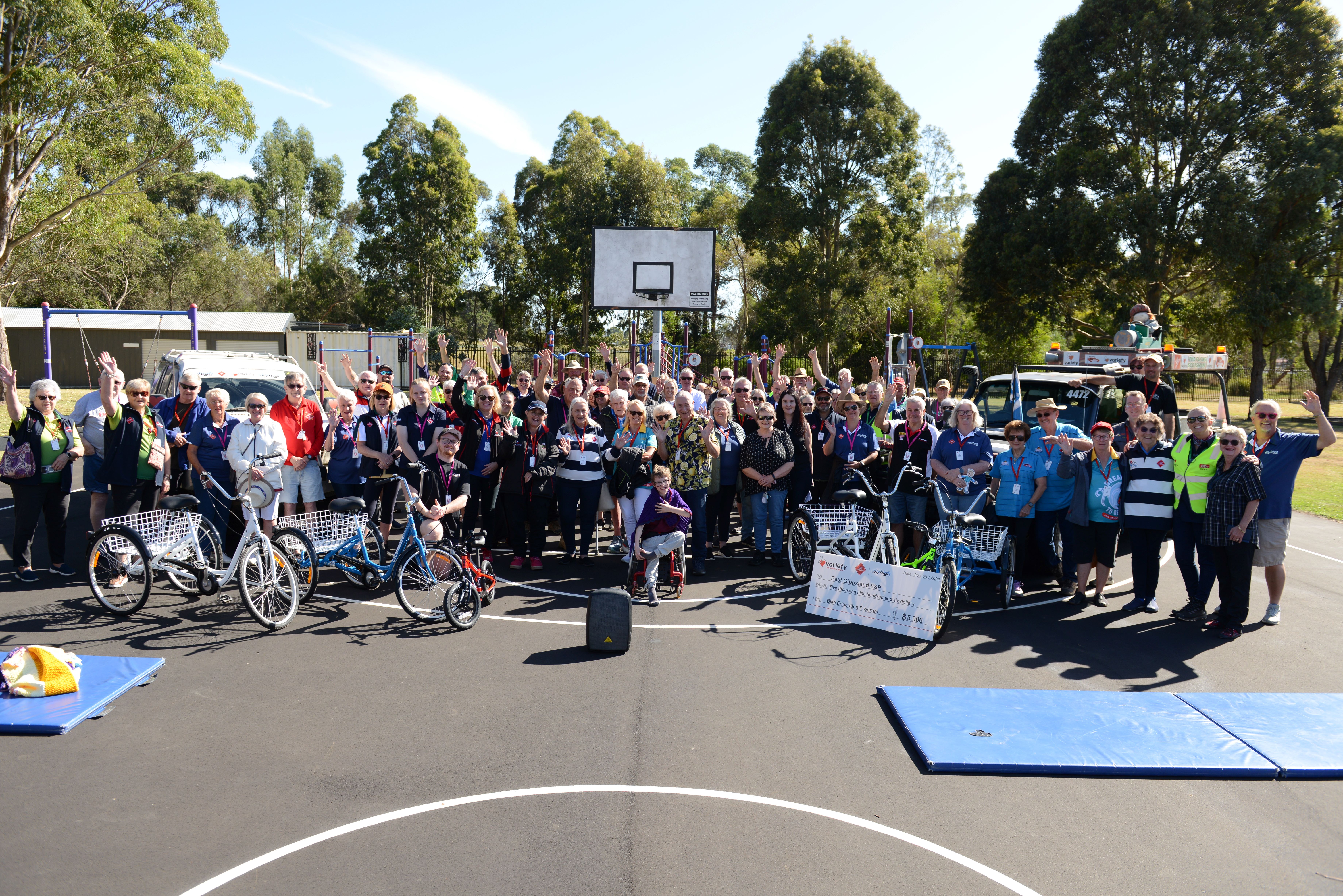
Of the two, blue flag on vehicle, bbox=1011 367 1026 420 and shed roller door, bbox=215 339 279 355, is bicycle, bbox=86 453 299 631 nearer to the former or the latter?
blue flag on vehicle, bbox=1011 367 1026 420

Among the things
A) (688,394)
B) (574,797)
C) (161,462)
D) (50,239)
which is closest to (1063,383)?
(688,394)

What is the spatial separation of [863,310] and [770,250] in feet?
12.4

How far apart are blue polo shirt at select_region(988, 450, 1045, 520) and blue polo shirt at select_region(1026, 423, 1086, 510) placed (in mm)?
28

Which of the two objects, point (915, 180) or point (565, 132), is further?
point (565, 132)

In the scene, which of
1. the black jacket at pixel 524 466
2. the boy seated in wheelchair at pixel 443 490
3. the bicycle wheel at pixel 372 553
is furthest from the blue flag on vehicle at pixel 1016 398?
the bicycle wheel at pixel 372 553

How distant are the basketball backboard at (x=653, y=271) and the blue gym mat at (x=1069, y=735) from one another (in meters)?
12.7

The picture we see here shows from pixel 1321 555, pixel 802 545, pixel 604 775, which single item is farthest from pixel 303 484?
pixel 1321 555

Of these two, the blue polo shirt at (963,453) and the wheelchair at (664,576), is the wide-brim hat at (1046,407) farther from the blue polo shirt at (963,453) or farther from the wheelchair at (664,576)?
the wheelchair at (664,576)

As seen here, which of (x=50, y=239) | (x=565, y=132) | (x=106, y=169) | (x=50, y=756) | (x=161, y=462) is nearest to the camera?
(x=50, y=756)

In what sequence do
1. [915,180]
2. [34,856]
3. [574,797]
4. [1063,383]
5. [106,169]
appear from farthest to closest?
[915,180] → [106,169] → [1063,383] → [574,797] → [34,856]

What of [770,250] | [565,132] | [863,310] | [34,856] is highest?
[565,132]

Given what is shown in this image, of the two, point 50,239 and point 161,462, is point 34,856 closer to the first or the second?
point 161,462

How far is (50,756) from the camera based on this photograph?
4.89m

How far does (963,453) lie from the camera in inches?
335
